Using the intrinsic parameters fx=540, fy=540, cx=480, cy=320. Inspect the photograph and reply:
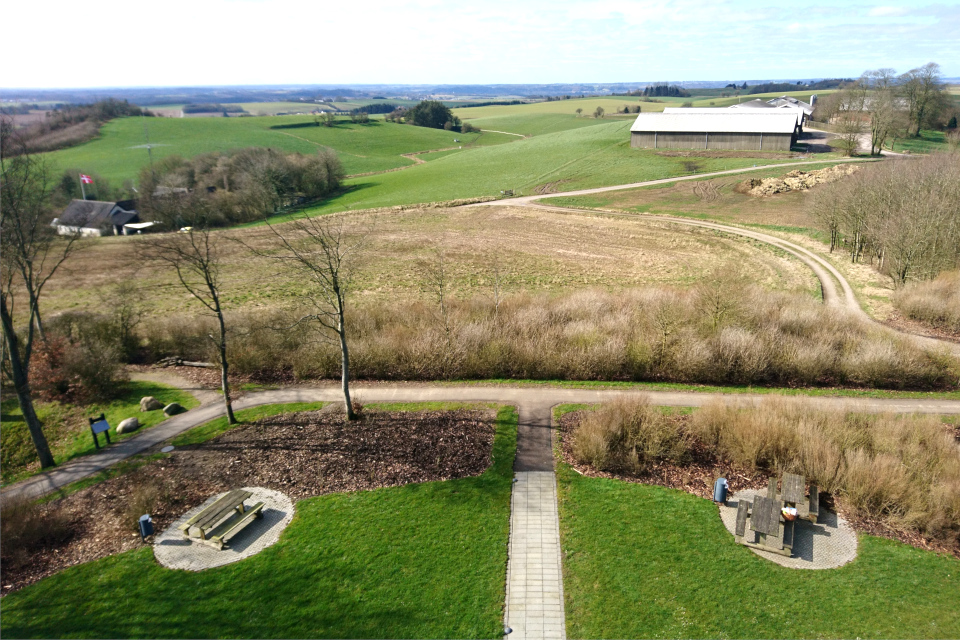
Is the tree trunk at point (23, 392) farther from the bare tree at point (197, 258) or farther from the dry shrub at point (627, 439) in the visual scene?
the dry shrub at point (627, 439)

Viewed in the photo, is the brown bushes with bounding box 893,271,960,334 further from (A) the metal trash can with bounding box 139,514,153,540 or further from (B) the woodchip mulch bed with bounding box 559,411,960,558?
(A) the metal trash can with bounding box 139,514,153,540

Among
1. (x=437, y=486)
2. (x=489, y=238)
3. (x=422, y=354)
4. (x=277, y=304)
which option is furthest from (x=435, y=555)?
(x=489, y=238)

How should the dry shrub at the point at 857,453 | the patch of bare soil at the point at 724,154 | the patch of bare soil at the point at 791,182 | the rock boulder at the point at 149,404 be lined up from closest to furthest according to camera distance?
1. the dry shrub at the point at 857,453
2. the rock boulder at the point at 149,404
3. the patch of bare soil at the point at 791,182
4. the patch of bare soil at the point at 724,154

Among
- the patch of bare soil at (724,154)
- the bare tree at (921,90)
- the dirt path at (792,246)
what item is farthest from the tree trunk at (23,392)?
the bare tree at (921,90)

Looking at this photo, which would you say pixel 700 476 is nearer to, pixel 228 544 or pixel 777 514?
pixel 777 514

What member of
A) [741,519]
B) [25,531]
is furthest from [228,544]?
[741,519]

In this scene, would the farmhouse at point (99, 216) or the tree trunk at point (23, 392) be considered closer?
the tree trunk at point (23, 392)
